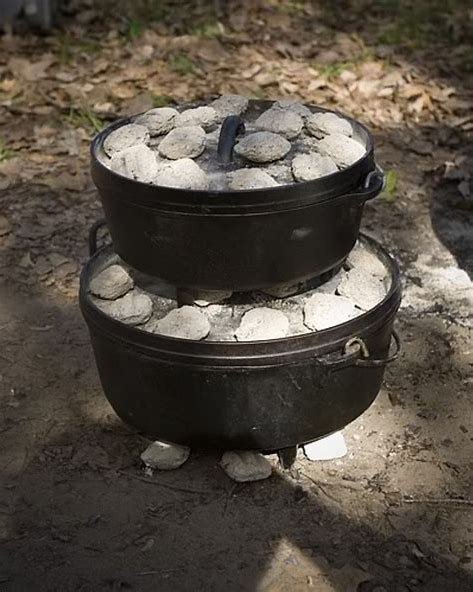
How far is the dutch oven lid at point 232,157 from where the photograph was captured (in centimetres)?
231

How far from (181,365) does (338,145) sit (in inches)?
30.6

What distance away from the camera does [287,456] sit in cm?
271

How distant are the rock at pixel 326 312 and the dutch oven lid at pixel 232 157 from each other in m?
0.34

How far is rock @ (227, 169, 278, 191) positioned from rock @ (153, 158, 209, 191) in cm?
7

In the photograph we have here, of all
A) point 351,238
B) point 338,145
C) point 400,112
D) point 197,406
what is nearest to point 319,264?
point 351,238

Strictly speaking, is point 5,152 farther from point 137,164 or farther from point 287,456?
point 287,456

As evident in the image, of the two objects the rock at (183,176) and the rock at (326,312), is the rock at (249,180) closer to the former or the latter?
the rock at (183,176)

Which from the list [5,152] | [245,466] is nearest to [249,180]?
[245,466]

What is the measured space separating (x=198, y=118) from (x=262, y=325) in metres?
0.68

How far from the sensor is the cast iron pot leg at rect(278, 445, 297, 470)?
8.88ft

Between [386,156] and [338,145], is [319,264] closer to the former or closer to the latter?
[338,145]

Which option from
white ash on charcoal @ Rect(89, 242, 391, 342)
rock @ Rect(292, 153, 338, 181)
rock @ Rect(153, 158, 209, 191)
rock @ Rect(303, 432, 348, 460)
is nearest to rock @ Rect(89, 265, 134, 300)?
white ash on charcoal @ Rect(89, 242, 391, 342)

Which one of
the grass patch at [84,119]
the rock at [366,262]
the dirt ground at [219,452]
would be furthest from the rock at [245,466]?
the grass patch at [84,119]

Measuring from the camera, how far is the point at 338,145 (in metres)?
2.57
